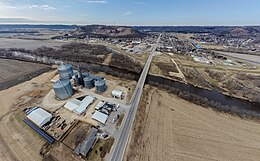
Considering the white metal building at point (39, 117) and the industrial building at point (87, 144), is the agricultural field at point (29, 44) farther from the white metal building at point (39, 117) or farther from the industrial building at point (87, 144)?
the industrial building at point (87, 144)

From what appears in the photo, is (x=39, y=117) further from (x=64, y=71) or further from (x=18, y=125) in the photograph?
(x=64, y=71)

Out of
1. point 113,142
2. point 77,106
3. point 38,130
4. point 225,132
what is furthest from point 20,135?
point 225,132

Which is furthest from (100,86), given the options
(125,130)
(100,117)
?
(125,130)

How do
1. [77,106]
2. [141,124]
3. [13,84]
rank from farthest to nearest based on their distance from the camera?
[13,84] → [77,106] → [141,124]

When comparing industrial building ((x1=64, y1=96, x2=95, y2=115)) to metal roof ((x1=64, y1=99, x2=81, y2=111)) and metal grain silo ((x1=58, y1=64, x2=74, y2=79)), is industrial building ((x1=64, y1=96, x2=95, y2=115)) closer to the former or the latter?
metal roof ((x1=64, y1=99, x2=81, y2=111))

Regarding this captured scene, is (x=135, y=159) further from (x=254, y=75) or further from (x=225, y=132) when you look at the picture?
(x=254, y=75)
